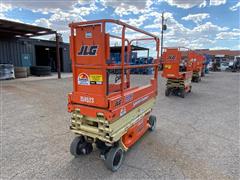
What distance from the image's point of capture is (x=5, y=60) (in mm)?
13695

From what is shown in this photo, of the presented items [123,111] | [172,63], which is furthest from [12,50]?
[123,111]

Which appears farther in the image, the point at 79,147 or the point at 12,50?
the point at 12,50

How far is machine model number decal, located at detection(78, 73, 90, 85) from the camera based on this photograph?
8.09 feet

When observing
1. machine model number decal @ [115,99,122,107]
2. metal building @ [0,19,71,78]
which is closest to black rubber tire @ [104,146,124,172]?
machine model number decal @ [115,99,122,107]

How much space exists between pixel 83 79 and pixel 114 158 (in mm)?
1253

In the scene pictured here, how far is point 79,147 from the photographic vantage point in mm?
2885

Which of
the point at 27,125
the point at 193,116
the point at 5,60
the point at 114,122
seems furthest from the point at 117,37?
the point at 5,60

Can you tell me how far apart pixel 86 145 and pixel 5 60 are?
14.1 metres

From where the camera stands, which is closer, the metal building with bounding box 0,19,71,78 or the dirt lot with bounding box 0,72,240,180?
the dirt lot with bounding box 0,72,240,180

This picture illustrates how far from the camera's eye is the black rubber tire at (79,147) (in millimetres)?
2846

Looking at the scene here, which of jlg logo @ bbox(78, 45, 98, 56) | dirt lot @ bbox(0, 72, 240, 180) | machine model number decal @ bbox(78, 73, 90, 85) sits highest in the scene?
jlg logo @ bbox(78, 45, 98, 56)

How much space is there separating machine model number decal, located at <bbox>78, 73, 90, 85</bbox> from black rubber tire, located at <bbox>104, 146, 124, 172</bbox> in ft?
3.48

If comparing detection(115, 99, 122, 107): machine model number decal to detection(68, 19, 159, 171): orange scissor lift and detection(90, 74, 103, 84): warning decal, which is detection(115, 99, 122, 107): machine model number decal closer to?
detection(68, 19, 159, 171): orange scissor lift

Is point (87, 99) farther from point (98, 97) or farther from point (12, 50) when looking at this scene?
point (12, 50)
